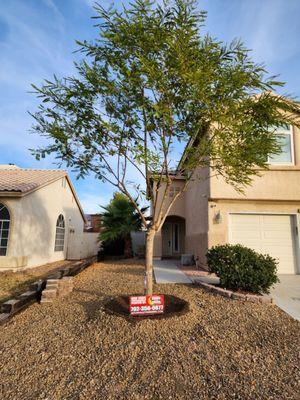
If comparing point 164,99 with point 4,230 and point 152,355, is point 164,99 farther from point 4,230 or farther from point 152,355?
point 4,230

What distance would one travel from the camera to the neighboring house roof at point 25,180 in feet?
37.8

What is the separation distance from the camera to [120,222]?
58.8 ft

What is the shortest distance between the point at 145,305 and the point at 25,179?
12.0 metres

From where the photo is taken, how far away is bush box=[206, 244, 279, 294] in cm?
646

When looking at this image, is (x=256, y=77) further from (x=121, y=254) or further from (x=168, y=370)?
(x=121, y=254)

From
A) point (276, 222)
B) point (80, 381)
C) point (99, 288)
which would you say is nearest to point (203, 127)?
point (80, 381)

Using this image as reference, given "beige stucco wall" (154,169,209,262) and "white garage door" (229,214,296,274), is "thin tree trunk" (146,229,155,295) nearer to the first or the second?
"beige stucco wall" (154,169,209,262)

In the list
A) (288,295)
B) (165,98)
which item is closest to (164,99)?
(165,98)

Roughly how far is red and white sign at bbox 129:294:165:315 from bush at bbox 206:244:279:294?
2732mm

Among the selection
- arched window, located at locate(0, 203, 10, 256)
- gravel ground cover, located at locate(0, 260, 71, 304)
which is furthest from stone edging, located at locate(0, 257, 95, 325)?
arched window, located at locate(0, 203, 10, 256)

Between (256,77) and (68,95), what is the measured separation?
389 cm

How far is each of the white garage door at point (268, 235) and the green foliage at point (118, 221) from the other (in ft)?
28.2

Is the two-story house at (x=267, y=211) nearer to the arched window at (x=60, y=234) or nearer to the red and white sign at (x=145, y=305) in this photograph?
the red and white sign at (x=145, y=305)

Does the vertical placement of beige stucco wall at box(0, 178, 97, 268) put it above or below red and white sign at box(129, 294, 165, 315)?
above
